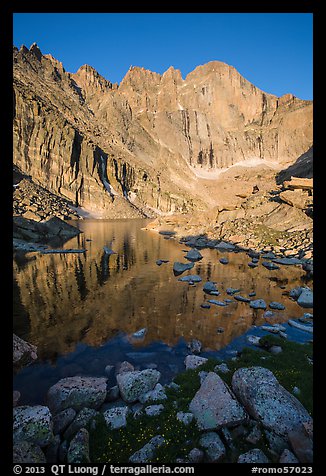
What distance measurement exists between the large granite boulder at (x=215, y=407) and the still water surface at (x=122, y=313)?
3093mm

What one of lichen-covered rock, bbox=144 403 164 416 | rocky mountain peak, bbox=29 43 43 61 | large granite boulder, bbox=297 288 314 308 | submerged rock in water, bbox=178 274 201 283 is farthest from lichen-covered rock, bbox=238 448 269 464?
rocky mountain peak, bbox=29 43 43 61

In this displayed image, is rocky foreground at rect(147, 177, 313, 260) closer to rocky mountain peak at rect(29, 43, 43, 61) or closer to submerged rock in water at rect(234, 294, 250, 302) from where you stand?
submerged rock in water at rect(234, 294, 250, 302)

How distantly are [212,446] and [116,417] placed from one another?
9.91 feet

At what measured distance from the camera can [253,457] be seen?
5660mm

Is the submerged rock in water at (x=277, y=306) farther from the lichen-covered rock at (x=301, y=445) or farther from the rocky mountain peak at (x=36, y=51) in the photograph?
the rocky mountain peak at (x=36, y=51)

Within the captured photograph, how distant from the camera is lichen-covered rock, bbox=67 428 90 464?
19.3 feet

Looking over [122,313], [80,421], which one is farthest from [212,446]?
[122,313]

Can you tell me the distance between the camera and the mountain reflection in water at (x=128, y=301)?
565 inches

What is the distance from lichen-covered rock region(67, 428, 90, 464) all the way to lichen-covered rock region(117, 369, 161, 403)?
2450mm
